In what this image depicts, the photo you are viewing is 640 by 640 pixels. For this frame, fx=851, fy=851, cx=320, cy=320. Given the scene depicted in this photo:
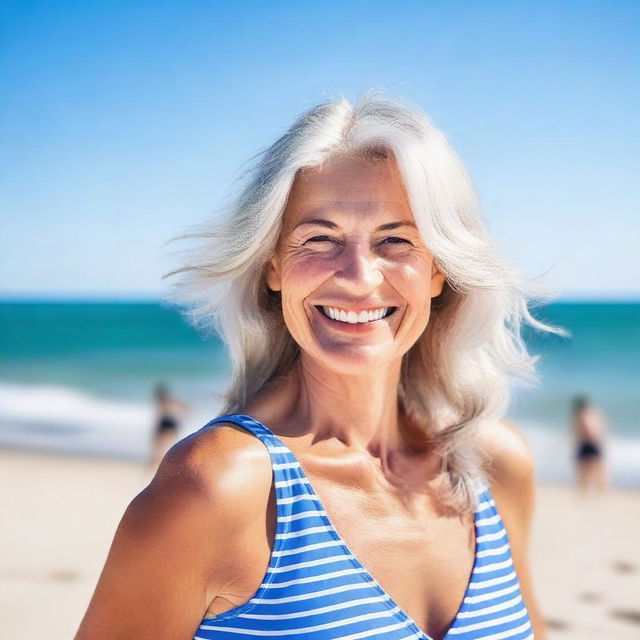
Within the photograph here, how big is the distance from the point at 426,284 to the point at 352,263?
0.78ft

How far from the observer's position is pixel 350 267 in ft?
7.09

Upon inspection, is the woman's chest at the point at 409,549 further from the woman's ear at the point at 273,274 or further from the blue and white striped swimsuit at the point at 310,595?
the woman's ear at the point at 273,274

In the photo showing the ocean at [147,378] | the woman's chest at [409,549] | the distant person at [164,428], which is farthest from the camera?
the ocean at [147,378]

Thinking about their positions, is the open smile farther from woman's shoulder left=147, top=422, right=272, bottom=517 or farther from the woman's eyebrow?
woman's shoulder left=147, top=422, right=272, bottom=517

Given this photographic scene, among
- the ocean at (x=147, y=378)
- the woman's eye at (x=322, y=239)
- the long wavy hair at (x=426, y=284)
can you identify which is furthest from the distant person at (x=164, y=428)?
the woman's eye at (x=322, y=239)

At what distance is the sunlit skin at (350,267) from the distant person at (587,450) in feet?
33.3

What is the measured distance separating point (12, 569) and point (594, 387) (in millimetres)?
26694

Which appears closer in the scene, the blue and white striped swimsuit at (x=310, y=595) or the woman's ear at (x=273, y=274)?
the blue and white striped swimsuit at (x=310, y=595)

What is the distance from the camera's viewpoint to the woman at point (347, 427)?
71.4 inches

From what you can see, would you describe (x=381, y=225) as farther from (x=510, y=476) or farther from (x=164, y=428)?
(x=164, y=428)

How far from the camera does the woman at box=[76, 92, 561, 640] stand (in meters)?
1.81

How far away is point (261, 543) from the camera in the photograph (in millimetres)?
1873

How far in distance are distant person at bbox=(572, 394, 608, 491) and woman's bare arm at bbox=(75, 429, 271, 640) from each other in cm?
1065

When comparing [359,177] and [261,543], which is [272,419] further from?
[359,177]
